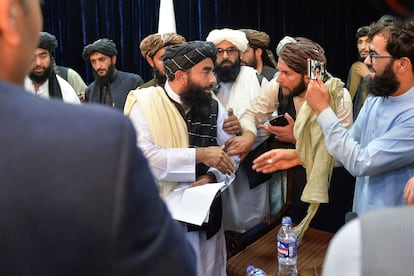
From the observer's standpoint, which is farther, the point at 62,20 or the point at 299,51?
the point at 62,20

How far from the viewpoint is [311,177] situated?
2.58 metres

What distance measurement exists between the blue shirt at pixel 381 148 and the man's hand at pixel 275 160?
417 millimetres

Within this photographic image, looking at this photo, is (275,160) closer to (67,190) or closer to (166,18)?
(67,190)

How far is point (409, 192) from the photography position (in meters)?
1.92

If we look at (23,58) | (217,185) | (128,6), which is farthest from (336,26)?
(23,58)

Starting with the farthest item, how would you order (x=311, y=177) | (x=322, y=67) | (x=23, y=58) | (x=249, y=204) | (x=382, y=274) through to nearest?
(x=249, y=204), (x=311, y=177), (x=322, y=67), (x=23, y=58), (x=382, y=274)

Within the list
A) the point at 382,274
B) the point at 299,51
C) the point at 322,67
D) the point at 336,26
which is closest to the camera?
the point at 382,274

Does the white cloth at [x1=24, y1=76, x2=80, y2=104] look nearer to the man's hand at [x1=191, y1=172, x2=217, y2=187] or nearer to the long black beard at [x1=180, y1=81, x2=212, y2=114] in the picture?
the long black beard at [x1=180, y1=81, x2=212, y2=114]

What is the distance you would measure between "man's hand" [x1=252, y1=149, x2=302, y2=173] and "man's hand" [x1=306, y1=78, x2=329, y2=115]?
1.32ft

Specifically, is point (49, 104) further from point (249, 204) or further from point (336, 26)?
point (336, 26)

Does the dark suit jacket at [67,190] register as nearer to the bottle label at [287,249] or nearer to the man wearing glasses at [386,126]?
the man wearing glasses at [386,126]

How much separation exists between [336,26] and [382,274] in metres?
7.15

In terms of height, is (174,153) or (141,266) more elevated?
(141,266)

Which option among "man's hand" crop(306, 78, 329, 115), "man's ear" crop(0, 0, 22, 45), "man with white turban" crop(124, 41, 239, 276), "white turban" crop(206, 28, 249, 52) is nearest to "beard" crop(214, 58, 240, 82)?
"white turban" crop(206, 28, 249, 52)
